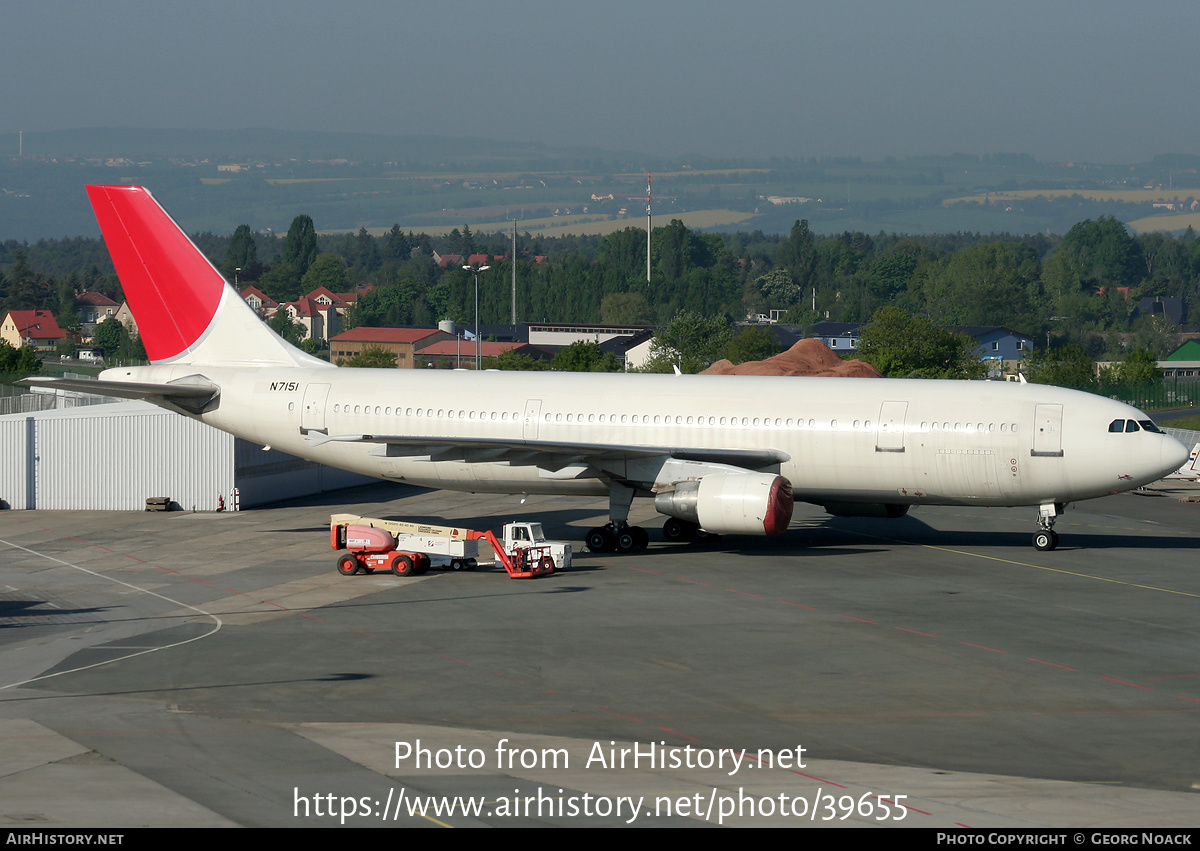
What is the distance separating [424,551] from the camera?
119ft

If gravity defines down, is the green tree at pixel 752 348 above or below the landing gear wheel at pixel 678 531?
above

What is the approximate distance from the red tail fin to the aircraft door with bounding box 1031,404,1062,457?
28045 millimetres

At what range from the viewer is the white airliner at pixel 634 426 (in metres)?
37.5

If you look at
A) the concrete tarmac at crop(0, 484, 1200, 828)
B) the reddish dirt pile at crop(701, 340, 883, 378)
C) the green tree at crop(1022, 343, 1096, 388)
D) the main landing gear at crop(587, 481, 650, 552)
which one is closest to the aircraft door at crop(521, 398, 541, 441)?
the main landing gear at crop(587, 481, 650, 552)

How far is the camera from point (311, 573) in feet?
120

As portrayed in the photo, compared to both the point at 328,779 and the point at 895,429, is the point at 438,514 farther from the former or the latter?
the point at 328,779

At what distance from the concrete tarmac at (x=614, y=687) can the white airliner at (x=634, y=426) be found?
7.44ft

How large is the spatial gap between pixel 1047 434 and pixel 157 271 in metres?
30.5

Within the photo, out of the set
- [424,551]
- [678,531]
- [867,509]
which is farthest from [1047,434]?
[424,551]

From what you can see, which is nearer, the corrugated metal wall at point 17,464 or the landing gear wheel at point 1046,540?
the landing gear wheel at point 1046,540

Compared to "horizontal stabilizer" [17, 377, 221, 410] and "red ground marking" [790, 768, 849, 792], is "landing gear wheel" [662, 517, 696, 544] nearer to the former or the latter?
"horizontal stabilizer" [17, 377, 221, 410]

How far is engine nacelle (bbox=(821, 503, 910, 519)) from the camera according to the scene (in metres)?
41.0

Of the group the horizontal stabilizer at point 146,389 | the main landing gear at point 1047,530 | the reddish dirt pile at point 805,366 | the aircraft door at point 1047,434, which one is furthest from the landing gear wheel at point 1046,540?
the reddish dirt pile at point 805,366

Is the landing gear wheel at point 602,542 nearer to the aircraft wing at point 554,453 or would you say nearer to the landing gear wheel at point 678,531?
the aircraft wing at point 554,453
